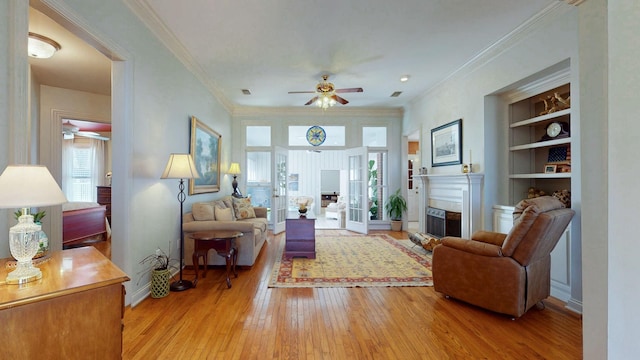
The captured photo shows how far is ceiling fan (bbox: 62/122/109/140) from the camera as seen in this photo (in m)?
6.01

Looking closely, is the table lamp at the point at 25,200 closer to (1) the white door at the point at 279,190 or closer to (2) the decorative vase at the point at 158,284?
(2) the decorative vase at the point at 158,284

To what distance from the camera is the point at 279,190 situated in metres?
6.28

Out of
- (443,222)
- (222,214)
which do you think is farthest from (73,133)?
(443,222)

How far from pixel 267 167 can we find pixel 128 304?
4.33 metres

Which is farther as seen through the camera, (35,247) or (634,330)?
(35,247)

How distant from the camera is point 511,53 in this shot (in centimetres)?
326

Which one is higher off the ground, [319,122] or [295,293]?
[319,122]

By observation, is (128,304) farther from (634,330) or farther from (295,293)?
(634,330)

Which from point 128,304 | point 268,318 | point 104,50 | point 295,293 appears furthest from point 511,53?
point 128,304

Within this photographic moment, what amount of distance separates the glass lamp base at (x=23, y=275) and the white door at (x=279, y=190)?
16.0 ft

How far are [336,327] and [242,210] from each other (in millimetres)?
3171

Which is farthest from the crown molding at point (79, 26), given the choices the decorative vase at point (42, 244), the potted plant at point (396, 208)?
the potted plant at point (396, 208)

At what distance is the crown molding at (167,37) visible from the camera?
8.42 feet

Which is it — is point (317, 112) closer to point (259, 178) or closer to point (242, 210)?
point (259, 178)
